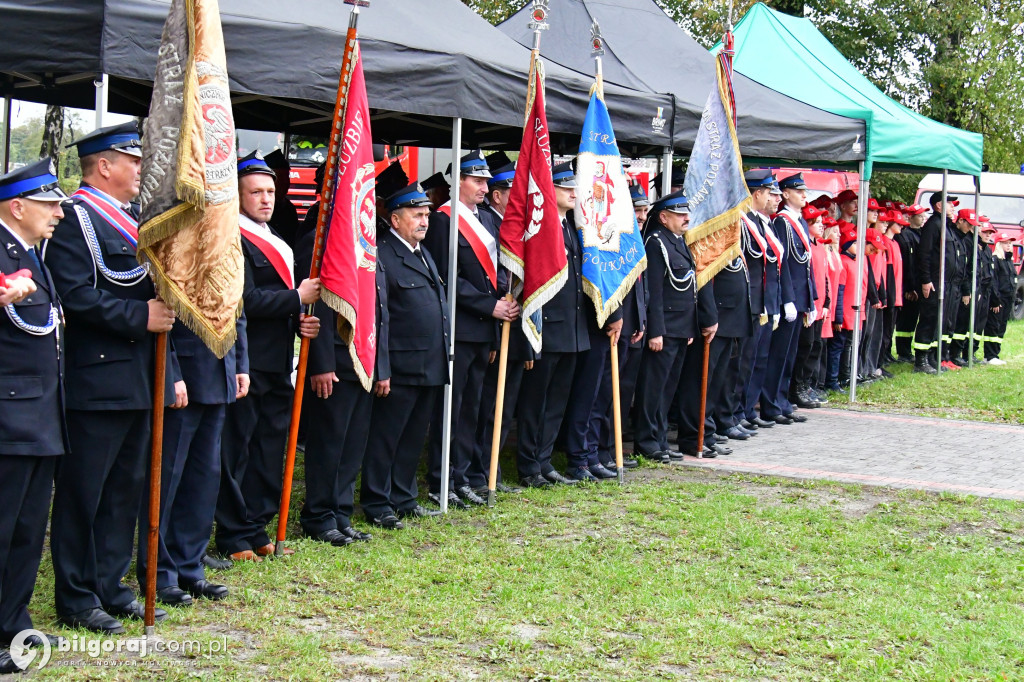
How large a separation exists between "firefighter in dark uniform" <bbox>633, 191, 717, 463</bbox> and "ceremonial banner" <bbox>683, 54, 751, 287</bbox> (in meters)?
0.10

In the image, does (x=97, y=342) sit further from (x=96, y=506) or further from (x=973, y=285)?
(x=973, y=285)

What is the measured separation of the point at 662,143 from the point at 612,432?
2188 millimetres

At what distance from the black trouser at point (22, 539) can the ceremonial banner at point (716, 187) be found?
569cm

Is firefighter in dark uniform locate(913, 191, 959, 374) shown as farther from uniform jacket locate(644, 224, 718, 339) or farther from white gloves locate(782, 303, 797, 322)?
uniform jacket locate(644, 224, 718, 339)

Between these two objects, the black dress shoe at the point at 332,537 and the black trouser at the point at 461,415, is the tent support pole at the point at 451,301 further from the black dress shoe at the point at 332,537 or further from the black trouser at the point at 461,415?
the black dress shoe at the point at 332,537

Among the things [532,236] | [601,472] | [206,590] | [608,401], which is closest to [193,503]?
[206,590]

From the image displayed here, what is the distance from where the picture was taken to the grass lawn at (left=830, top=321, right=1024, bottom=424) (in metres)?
12.0

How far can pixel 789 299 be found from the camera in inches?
420

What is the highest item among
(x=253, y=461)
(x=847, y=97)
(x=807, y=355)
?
(x=847, y=97)

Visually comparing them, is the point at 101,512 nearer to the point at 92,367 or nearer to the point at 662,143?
the point at 92,367

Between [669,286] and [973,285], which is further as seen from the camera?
[973,285]

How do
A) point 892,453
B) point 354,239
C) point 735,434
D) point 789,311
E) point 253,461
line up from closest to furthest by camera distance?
point 354,239
point 253,461
point 892,453
point 735,434
point 789,311

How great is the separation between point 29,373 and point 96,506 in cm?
71

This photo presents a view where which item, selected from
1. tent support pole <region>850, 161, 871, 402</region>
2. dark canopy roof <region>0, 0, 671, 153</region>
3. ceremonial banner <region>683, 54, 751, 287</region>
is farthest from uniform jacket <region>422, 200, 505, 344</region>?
tent support pole <region>850, 161, 871, 402</region>
